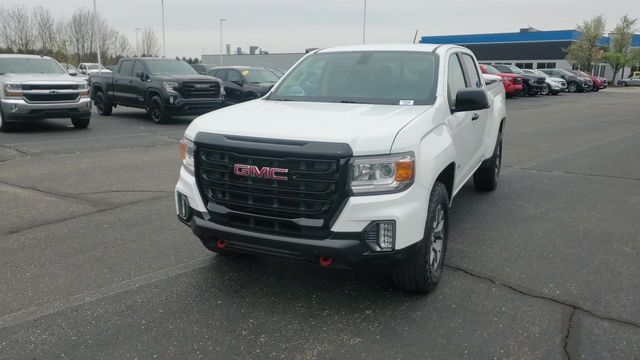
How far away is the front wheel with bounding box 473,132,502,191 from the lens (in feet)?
22.3

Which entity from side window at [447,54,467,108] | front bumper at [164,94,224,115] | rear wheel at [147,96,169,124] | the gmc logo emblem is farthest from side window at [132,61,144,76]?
the gmc logo emblem

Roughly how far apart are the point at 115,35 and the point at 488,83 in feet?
216

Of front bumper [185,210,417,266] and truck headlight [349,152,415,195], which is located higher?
truck headlight [349,152,415,195]

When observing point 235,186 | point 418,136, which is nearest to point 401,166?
point 418,136

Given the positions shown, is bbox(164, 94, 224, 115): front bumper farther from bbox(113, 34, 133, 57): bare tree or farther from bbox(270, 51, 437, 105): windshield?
bbox(113, 34, 133, 57): bare tree

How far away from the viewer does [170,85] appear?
566 inches

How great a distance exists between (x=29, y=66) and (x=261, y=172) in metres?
11.8

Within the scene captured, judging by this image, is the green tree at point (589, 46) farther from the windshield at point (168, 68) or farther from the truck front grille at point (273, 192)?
the truck front grille at point (273, 192)

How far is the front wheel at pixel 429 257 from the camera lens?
353 centimetres

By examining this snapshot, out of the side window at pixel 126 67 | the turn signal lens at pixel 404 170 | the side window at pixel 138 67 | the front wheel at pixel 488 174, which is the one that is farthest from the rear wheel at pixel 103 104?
the turn signal lens at pixel 404 170

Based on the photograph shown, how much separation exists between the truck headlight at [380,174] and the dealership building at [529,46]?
197 feet

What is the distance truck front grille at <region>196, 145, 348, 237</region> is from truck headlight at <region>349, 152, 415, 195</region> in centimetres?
8

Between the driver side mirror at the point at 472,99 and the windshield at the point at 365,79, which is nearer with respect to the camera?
the driver side mirror at the point at 472,99

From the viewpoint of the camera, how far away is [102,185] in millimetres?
7262
